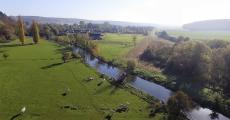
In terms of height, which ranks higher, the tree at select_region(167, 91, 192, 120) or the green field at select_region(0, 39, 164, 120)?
the tree at select_region(167, 91, 192, 120)

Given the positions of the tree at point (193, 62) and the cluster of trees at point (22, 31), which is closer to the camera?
the tree at point (193, 62)

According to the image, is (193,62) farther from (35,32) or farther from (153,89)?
(35,32)

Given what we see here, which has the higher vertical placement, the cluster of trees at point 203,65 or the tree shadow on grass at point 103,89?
the cluster of trees at point 203,65

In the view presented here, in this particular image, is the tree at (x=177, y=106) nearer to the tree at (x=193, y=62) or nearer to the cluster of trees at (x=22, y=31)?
the tree at (x=193, y=62)

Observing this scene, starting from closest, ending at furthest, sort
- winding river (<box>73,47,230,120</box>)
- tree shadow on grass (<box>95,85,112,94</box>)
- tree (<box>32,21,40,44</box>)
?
winding river (<box>73,47,230,120</box>), tree shadow on grass (<box>95,85,112,94</box>), tree (<box>32,21,40,44</box>)

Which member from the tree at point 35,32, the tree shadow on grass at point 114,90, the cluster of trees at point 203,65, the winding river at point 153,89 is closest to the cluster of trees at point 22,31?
the tree at point 35,32

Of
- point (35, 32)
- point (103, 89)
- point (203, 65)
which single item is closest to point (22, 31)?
point (35, 32)

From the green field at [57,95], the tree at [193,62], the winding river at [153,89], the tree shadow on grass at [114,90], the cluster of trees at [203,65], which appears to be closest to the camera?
the green field at [57,95]

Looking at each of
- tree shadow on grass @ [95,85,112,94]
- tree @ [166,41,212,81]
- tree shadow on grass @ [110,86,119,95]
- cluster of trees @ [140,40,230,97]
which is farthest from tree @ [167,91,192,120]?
tree @ [166,41,212,81]

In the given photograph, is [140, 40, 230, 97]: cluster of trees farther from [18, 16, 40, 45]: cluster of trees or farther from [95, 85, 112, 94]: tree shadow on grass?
[18, 16, 40, 45]: cluster of trees
